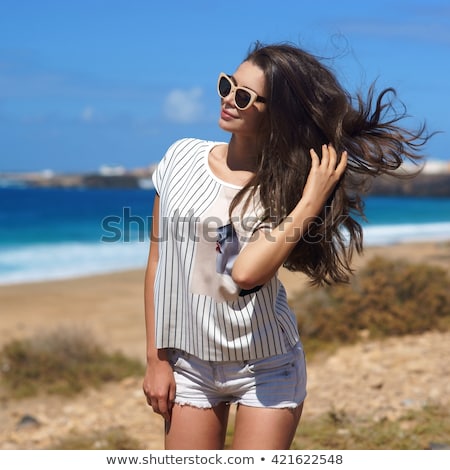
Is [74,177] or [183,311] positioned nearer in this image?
[183,311]

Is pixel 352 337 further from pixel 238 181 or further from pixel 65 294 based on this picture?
pixel 65 294

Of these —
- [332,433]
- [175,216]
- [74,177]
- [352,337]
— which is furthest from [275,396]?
[74,177]

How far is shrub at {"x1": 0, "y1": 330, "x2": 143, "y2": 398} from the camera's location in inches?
314

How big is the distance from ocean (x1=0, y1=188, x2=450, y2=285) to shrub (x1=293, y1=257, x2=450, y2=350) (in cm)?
169

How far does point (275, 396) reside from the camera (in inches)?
105

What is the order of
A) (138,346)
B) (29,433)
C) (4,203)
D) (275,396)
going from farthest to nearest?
1. (4,203)
2. (138,346)
3. (29,433)
4. (275,396)

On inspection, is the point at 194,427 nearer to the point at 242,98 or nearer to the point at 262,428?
the point at 262,428

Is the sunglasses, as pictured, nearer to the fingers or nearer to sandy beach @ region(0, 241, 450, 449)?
the fingers

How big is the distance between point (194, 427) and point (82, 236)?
122ft

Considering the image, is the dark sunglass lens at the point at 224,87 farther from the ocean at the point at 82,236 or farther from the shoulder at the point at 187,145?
the ocean at the point at 82,236

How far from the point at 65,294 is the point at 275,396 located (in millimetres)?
14280

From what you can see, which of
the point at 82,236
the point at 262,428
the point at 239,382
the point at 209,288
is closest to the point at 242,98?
the point at 209,288

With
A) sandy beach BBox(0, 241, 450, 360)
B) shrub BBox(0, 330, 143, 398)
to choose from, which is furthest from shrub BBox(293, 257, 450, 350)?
shrub BBox(0, 330, 143, 398)

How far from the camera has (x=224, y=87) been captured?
2807 mm
